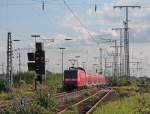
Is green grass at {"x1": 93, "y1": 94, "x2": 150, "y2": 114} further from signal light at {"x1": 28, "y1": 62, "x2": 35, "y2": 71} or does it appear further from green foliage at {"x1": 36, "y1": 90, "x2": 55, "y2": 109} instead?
signal light at {"x1": 28, "y1": 62, "x2": 35, "y2": 71}

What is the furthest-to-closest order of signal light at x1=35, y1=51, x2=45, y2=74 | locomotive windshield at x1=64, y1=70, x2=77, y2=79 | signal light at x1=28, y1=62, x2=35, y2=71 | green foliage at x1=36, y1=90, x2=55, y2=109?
locomotive windshield at x1=64, y1=70, x2=77, y2=79, green foliage at x1=36, y1=90, x2=55, y2=109, signal light at x1=28, y1=62, x2=35, y2=71, signal light at x1=35, y1=51, x2=45, y2=74

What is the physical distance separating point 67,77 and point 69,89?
2.99 m

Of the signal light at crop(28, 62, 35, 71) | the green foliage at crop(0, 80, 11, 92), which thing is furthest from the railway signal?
the green foliage at crop(0, 80, 11, 92)

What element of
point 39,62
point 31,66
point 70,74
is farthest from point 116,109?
point 70,74

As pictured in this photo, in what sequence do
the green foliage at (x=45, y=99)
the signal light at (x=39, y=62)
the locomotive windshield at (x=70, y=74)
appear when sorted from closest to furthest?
the signal light at (x=39, y=62)
the green foliage at (x=45, y=99)
the locomotive windshield at (x=70, y=74)

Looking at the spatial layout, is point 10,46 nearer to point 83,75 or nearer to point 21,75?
point 83,75

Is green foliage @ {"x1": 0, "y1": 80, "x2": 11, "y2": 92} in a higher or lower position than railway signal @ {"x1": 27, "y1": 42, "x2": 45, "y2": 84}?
lower

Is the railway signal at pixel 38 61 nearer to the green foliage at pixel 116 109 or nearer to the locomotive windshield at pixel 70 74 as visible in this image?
the green foliage at pixel 116 109

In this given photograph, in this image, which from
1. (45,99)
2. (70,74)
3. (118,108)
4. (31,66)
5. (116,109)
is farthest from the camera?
(70,74)

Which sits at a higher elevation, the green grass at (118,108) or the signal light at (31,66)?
the signal light at (31,66)

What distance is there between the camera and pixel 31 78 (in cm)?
10212

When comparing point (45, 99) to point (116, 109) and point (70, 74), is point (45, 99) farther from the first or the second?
point (70, 74)

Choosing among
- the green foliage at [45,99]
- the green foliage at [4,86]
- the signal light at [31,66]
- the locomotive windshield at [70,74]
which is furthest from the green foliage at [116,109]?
the locomotive windshield at [70,74]

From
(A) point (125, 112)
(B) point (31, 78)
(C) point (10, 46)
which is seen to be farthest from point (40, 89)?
(B) point (31, 78)
